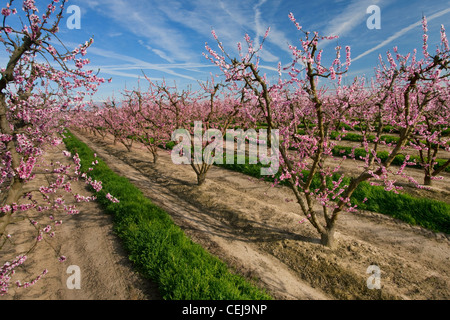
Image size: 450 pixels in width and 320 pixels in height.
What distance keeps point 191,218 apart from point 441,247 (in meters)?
7.34

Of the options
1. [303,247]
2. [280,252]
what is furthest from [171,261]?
[303,247]

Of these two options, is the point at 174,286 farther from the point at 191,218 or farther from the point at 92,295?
the point at 191,218

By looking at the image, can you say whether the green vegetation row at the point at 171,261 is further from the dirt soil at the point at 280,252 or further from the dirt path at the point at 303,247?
the dirt path at the point at 303,247

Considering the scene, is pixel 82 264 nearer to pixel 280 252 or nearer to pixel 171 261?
pixel 171 261

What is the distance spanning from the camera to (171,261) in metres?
5.04

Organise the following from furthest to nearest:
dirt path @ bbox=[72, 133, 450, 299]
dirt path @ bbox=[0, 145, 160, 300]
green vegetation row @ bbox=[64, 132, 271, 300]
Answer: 1. dirt path @ bbox=[72, 133, 450, 299]
2. dirt path @ bbox=[0, 145, 160, 300]
3. green vegetation row @ bbox=[64, 132, 271, 300]

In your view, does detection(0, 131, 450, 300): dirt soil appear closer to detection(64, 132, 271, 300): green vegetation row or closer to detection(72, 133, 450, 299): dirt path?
detection(72, 133, 450, 299): dirt path

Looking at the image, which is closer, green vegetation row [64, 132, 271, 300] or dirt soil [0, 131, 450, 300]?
green vegetation row [64, 132, 271, 300]

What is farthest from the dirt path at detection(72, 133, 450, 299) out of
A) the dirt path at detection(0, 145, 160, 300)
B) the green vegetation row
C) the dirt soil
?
the dirt path at detection(0, 145, 160, 300)

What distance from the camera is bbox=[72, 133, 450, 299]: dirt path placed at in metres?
4.81

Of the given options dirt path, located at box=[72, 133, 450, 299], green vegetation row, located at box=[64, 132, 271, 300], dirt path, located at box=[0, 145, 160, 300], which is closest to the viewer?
green vegetation row, located at box=[64, 132, 271, 300]

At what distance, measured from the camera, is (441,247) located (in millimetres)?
6062

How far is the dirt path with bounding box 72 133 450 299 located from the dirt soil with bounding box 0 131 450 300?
0.07 ft

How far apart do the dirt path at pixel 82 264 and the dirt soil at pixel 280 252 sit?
3cm
